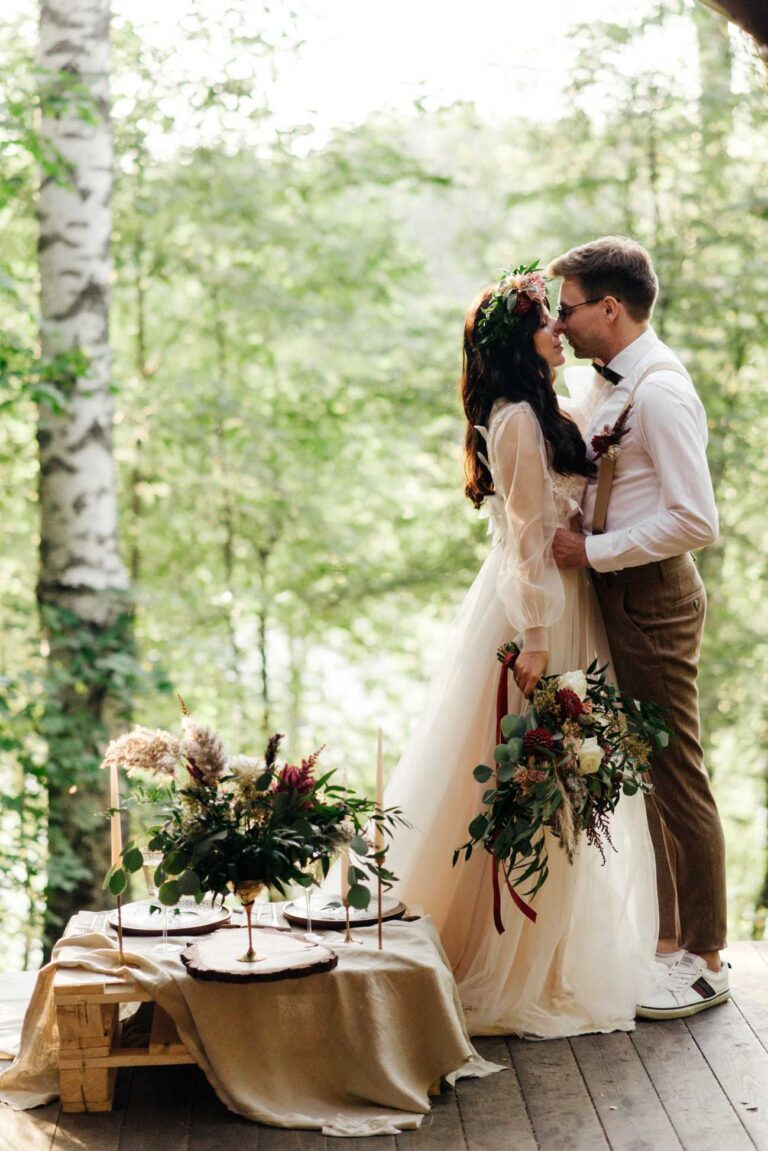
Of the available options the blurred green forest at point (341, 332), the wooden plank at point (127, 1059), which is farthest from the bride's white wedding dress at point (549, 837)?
the blurred green forest at point (341, 332)

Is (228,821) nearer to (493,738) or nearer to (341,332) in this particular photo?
(493,738)

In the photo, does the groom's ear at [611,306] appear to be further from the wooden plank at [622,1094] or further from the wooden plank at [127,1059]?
the wooden plank at [127,1059]

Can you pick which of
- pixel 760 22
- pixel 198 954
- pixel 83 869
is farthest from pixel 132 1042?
pixel 83 869

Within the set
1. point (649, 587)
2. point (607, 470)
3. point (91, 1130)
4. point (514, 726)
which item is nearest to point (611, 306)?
point (607, 470)

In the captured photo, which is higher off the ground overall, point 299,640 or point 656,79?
point 656,79

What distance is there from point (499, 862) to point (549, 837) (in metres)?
0.16

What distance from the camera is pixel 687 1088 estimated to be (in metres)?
2.98

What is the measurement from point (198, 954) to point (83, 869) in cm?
302

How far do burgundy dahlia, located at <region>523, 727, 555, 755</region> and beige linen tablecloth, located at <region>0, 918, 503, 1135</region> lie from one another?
0.55 meters

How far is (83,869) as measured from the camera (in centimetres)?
578

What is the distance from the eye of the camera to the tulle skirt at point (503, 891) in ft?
11.0

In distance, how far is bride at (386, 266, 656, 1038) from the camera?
3.29 m

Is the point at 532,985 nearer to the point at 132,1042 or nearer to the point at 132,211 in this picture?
the point at 132,1042

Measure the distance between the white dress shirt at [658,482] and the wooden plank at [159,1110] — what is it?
1614 millimetres
